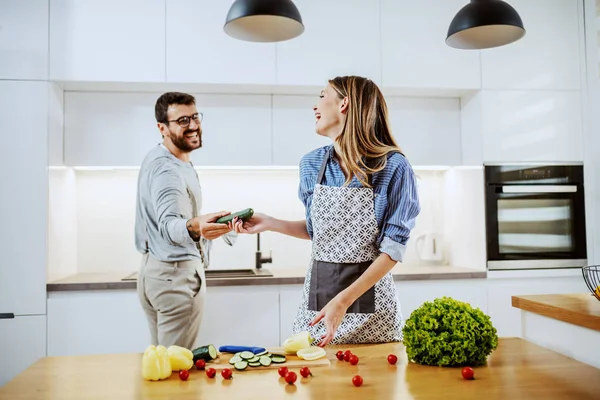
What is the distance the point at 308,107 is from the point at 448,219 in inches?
48.9

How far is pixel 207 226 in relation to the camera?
231 centimetres

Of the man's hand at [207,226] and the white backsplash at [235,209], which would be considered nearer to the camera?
the man's hand at [207,226]

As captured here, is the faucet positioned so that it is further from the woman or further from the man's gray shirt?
the woman

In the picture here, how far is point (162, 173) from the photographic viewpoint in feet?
8.15

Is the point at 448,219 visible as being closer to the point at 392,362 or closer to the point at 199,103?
the point at 199,103

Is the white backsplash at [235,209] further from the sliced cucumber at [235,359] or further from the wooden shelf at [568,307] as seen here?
the sliced cucumber at [235,359]

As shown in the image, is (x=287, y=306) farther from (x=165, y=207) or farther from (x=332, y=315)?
(x=332, y=315)

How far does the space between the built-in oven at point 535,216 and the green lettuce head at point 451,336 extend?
84.6 inches

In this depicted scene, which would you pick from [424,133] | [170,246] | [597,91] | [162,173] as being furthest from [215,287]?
[597,91]

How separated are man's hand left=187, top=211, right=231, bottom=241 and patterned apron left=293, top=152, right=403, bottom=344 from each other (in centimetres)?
50

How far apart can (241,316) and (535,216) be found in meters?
1.90

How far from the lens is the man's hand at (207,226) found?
2.32 meters

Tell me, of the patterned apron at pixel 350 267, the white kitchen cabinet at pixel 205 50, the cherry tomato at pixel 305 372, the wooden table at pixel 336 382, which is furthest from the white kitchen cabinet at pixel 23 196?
the cherry tomato at pixel 305 372

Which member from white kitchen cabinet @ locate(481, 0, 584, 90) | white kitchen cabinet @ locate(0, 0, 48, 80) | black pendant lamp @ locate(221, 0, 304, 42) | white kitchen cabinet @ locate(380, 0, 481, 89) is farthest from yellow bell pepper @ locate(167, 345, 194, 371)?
white kitchen cabinet @ locate(481, 0, 584, 90)
